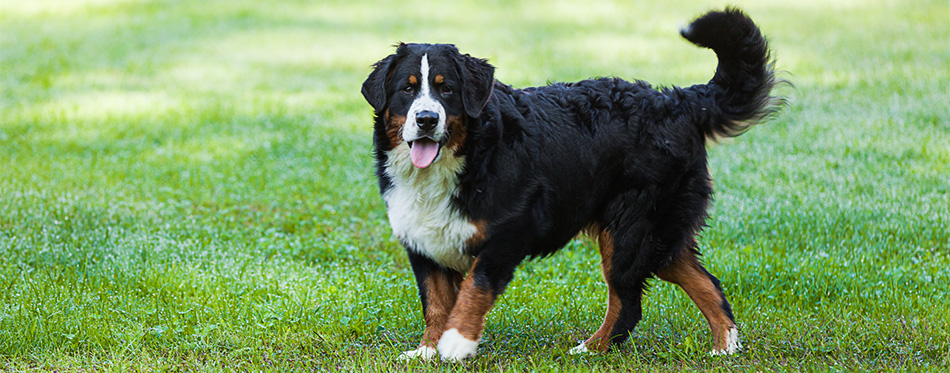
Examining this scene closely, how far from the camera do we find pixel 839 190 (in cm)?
730

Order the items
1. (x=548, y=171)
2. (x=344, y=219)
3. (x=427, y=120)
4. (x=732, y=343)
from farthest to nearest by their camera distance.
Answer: (x=344, y=219)
(x=732, y=343)
(x=548, y=171)
(x=427, y=120)

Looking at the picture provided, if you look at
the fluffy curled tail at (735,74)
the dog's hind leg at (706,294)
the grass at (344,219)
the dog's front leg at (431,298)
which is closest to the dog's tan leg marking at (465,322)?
the grass at (344,219)

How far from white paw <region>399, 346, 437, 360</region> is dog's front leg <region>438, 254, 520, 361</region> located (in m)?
0.16

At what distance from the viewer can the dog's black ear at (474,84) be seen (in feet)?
12.8

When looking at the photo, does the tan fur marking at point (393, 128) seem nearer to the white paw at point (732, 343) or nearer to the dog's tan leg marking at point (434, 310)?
the dog's tan leg marking at point (434, 310)

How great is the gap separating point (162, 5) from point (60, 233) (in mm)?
14065

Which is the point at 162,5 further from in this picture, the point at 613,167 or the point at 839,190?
the point at 613,167

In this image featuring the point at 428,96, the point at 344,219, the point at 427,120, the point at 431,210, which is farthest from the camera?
the point at 344,219

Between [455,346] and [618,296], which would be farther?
[618,296]

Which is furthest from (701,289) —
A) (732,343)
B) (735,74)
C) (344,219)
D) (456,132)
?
(344,219)

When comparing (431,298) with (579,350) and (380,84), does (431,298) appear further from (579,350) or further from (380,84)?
(380,84)

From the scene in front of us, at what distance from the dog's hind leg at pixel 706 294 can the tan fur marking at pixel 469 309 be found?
100cm

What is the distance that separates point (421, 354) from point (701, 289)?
1434mm

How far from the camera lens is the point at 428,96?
3.88 metres
